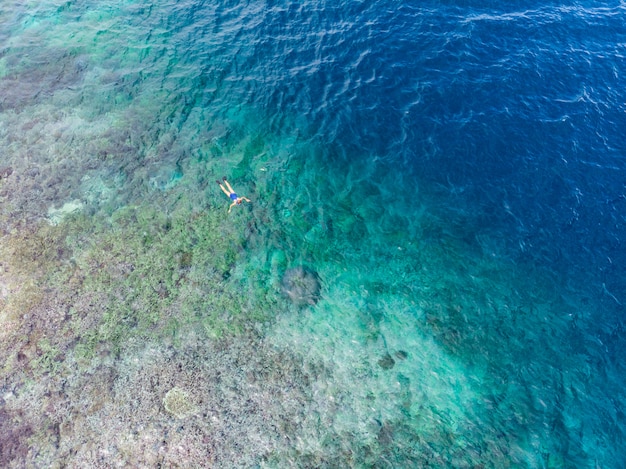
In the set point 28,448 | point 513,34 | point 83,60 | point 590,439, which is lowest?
point 590,439

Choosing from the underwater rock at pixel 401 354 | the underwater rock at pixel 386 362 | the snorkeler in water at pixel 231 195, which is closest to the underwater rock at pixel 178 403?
the underwater rock at pixel 386 362

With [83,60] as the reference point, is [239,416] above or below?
below

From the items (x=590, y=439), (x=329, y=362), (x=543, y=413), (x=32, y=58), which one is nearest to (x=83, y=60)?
(x=32, y=58)

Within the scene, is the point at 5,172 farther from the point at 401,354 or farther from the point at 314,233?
the point at 401,354

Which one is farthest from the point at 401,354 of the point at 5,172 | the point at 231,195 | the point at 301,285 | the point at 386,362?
the point at 5,172

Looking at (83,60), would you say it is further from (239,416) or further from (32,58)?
(239,416)

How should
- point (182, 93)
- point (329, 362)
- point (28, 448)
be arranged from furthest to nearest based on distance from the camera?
point (182, 93) → point (329, 362) → point (28, 448)

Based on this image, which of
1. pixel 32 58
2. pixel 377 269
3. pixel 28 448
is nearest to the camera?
pixel 28 448

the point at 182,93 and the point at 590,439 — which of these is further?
the point at 182,93
